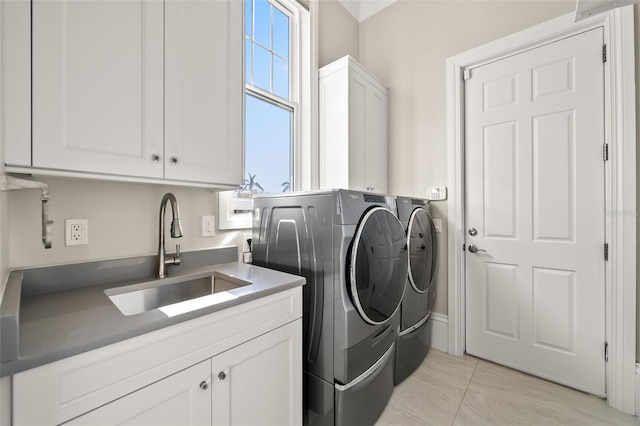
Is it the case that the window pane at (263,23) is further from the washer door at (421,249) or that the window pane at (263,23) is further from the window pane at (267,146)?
the washer door at (421,249)

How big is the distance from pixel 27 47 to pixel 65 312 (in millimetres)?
870

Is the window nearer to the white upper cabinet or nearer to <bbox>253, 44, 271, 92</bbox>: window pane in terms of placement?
<bbox>253, 44, 271, 92</bbox>: window pane

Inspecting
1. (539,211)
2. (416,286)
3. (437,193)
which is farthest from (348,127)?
(539,211)

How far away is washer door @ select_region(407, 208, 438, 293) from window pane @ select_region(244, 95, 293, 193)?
1.07m

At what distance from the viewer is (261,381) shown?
114cm

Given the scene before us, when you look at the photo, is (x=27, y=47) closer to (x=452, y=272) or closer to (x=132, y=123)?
(x=132, y=123)

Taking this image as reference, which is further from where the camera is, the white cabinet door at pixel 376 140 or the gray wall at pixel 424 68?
the white cabinet door at pixel 376 140

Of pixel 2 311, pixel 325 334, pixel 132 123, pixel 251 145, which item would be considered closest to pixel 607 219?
pixel 325 334

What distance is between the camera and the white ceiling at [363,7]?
2.77m

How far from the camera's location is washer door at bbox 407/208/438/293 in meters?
1.97

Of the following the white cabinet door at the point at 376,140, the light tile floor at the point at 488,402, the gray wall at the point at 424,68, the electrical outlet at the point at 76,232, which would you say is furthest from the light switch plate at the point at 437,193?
the electrical outlet at the point at 76,232

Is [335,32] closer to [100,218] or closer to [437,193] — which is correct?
[437,193]

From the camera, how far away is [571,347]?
1.91m

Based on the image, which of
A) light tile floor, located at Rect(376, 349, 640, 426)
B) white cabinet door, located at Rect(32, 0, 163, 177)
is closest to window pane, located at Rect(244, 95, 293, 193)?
white cabinet door, located at Rect(32, 0, 163, 177)
